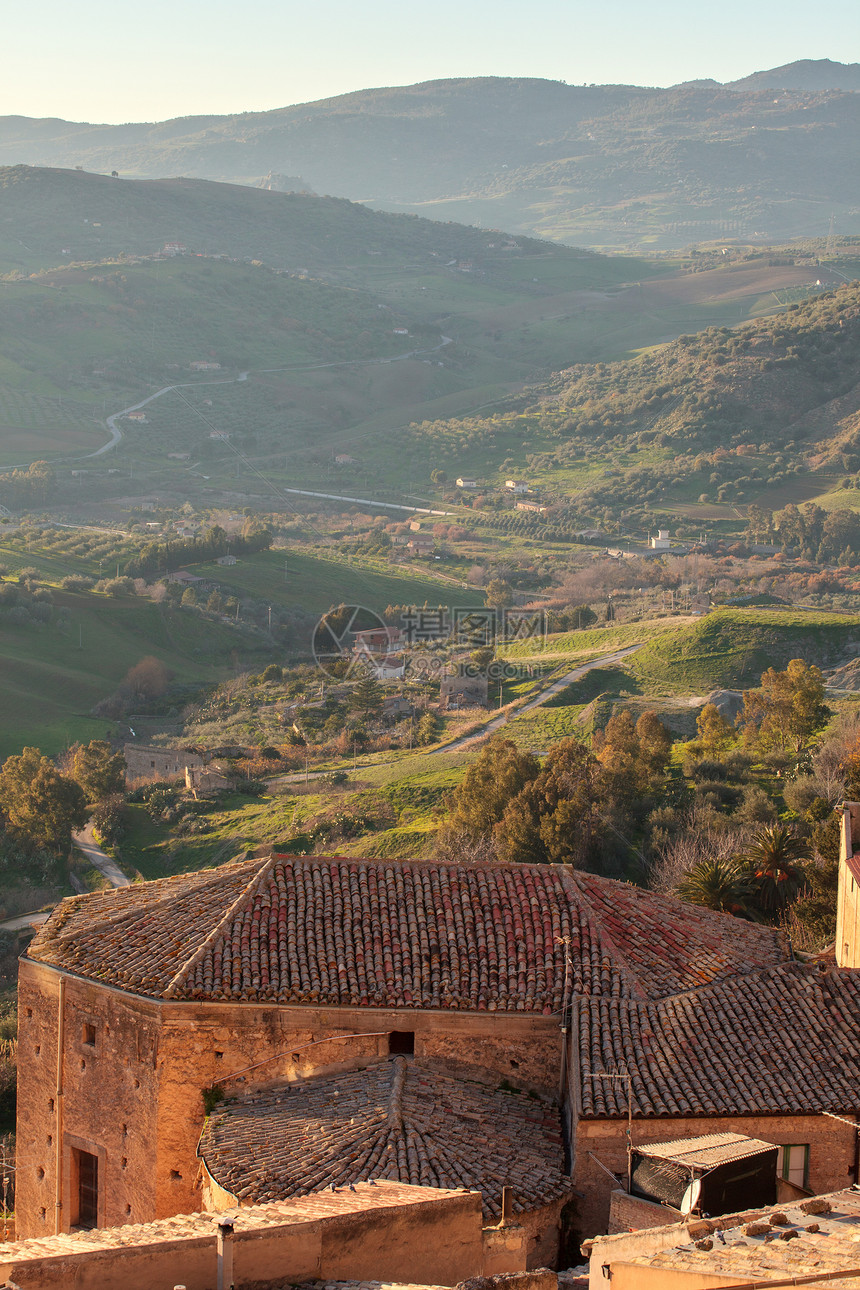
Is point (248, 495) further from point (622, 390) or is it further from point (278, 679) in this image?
point (278, 679)

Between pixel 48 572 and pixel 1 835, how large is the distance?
3494cm

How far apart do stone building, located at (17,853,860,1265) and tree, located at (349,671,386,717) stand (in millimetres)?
31061

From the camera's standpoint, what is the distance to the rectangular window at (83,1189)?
14.9m

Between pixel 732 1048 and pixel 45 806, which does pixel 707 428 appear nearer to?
pixel 45 806

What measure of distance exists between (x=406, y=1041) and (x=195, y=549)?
6439 centimetres

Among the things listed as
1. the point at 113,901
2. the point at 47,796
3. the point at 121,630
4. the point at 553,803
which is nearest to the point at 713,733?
the point at 553,803

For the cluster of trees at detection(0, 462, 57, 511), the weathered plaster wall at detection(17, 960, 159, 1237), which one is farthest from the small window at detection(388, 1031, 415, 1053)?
the cluster of trees at detection(0, 462, 57, 511)

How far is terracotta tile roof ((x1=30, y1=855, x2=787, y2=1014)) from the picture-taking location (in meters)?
13.8

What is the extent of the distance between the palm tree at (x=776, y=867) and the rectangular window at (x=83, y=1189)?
39.2 feet

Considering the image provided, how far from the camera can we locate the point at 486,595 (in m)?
69.9

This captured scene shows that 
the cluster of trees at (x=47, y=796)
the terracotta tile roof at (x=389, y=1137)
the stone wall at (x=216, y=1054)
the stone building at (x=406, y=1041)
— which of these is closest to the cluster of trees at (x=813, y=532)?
the cluster of trees at (x=47, y=796)

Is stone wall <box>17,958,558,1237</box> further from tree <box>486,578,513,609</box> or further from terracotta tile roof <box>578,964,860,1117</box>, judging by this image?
tree <box>486,578,513,609</box>

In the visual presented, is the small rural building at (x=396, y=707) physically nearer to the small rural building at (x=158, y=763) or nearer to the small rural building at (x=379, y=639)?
the small rural building at (x=158, y=763)

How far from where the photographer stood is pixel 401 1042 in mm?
13938
